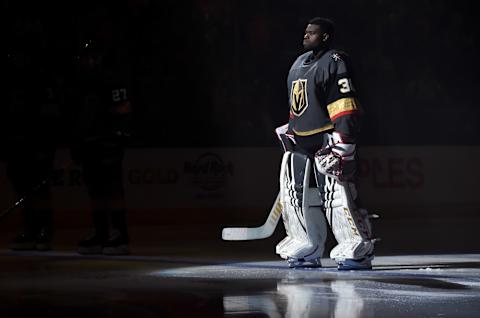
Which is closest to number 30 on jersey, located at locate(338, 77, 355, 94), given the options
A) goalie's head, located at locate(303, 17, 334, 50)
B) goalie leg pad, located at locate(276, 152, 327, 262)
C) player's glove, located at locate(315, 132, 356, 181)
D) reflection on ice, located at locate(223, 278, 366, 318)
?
player's glove, located at locate(315, 132, 356, 181)

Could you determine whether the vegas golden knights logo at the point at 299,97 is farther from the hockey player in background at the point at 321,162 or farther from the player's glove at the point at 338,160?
the player's glove at the point at 338,160

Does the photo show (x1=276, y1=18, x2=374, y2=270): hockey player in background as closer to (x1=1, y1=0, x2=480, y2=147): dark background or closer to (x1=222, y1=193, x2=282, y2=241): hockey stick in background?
(x1=222, y1=193, x2=282, y2=241): hockey stick in background

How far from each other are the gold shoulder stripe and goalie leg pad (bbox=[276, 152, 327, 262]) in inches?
19.1

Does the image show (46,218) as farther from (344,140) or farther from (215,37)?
(215,37)

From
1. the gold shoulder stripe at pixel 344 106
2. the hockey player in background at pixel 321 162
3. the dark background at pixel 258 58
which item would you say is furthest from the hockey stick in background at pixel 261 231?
the dark background at pixel 258 58

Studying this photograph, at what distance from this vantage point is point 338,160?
7449 mm

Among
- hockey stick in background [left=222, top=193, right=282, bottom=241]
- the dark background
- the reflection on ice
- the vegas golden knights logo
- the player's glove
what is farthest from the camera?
the dark background

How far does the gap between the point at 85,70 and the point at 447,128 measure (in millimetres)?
10346

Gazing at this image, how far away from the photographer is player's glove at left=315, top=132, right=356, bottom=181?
294 inches

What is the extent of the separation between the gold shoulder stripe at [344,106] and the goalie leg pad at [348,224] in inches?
18.8

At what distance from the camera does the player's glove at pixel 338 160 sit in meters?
7.46

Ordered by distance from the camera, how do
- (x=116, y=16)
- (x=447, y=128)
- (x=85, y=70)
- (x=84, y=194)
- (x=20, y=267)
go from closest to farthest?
(x=20, y=267)
(x=85, y=70)
(x=84, y=194)
(x=116, y=16)
(x=447, y=128)

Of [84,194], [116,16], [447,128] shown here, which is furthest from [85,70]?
[447,128]

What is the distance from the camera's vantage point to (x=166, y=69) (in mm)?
17516
